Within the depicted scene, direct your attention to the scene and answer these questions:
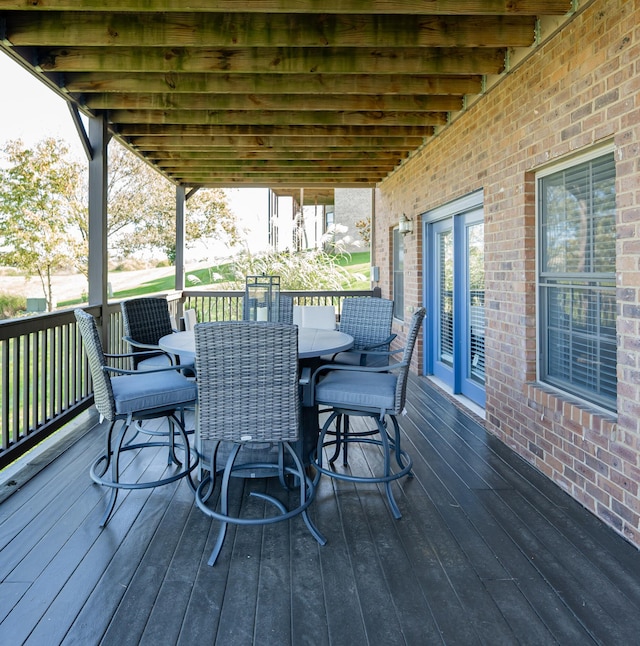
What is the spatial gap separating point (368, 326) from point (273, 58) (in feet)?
6.66

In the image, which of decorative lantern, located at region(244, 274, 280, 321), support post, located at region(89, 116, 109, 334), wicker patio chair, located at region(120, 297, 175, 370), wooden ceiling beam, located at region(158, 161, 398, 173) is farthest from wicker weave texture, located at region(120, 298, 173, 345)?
wooden ceiling beam, located at region(158, 161, 398, 173)

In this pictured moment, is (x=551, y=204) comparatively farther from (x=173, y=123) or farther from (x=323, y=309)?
(x=173, y=123)

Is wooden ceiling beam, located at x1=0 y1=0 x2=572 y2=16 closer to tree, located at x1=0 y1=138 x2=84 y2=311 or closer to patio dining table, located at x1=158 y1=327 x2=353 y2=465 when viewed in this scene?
patio dining table, located at x1=158 y1=327 x2=353 y2=465

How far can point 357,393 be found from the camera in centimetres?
276

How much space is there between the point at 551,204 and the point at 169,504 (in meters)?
2.87

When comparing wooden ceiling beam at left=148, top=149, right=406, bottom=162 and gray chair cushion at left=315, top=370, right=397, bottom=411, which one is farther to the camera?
wooden ceiling beam at left=148, top=149, right=406, bottom=162

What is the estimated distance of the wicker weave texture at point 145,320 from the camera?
3891mm

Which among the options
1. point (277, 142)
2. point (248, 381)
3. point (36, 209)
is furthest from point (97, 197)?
point (36, 209)

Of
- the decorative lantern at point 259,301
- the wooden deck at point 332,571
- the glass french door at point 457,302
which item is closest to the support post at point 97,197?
the decorative lantern at point 259,301

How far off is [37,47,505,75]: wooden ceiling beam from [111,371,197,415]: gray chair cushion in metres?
2.17

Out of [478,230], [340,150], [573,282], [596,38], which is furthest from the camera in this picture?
[340,150]

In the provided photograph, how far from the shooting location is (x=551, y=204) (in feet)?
10.6

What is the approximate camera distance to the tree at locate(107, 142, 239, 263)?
13992 mm

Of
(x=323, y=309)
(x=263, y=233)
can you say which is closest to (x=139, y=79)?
(x=323, y=309)
